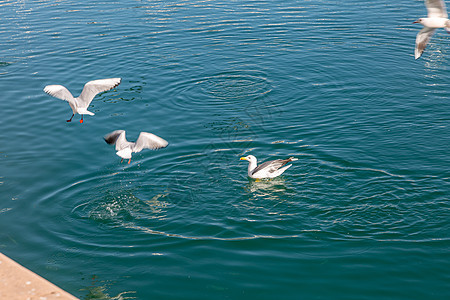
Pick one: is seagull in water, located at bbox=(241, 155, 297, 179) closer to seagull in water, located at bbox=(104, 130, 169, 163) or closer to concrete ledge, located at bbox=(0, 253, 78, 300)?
seagull in water, located at bbox=(104, 130, 169, 163)

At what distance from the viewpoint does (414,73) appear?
19.4 meters

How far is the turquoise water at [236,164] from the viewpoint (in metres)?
10.4

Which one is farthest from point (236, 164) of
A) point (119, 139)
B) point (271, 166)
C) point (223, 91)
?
point (223, 91)

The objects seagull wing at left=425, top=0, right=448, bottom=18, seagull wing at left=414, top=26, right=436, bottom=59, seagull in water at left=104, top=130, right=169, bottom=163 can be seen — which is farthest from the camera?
seagull wing at left=414, top=26, right=436, bottom=59

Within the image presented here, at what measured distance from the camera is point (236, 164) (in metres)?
14.4

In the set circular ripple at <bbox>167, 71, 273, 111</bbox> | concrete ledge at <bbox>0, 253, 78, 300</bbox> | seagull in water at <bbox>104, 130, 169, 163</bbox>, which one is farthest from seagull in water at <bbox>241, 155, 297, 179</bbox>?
concrete ledge at <bbox>0, 253, 78, 300</bbox>

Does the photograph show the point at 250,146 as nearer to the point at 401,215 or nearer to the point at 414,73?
the point at 401,215

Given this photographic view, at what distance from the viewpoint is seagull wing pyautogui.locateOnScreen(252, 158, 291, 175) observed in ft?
43.2

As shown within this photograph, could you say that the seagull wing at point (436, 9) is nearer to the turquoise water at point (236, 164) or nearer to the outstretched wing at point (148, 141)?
the turquoise water at point (236, 164)

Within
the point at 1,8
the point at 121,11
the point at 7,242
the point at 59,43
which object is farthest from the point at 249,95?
the point at 1,8

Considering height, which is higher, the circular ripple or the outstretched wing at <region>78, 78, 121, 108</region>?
the circular ripple

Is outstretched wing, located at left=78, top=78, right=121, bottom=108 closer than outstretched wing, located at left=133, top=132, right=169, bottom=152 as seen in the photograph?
No

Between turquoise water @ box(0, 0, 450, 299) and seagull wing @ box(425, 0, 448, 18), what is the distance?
3.57m

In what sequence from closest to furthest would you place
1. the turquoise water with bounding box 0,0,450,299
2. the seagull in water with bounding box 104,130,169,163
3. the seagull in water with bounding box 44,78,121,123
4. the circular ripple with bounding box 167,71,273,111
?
the turquoise water with bounding box 0,0,450,299 → the seagull in water with bounding box 104,130,169,163 → the seagull in water with bounding box 44,78,121,123 → the circular ripple with bounding box 167,71,273,111
